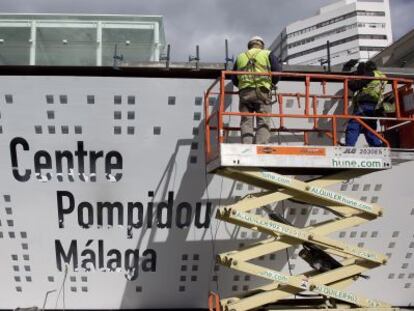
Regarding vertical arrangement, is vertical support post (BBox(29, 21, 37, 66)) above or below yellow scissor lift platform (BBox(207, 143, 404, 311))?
above

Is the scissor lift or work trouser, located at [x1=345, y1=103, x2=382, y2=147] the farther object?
work trouser, located at [x1=345, y1=103, x2=382, y2=147]

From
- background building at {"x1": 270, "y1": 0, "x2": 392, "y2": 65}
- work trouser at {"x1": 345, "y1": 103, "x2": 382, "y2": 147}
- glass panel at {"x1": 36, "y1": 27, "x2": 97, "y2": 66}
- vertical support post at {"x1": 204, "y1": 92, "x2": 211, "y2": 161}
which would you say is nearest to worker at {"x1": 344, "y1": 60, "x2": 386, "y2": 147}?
work trouser at {"x1": 345, "y1": 103, "x2": 382, "y2": 147}

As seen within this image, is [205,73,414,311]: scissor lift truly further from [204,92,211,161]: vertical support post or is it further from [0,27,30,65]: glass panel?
[0,27,30,65]: glass panel

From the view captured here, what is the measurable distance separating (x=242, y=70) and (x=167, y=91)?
103 centimetres

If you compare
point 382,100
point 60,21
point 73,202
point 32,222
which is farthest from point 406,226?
point 60,21

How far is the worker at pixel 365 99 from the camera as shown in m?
5.45

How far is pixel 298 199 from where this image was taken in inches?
203

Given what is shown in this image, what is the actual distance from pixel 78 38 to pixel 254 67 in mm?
2919

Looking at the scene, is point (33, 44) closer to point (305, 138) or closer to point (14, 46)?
point (14, 46)

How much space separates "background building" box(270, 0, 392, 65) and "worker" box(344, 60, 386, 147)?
79969 millimetres

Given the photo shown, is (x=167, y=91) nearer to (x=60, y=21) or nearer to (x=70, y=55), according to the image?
(x=70, y=55)

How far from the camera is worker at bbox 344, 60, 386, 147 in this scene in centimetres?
545

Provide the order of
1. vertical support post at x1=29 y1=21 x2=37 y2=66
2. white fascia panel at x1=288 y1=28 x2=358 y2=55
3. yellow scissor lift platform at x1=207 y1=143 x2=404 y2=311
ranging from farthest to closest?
white fascia panel at x1=288 y1=28 x2=358 y2=55 < vertical support post at x1=29 y1=21 x2=37 y2=66 < yellow scissor lift platform at x1=207 y1=143 x2=404 y2=311

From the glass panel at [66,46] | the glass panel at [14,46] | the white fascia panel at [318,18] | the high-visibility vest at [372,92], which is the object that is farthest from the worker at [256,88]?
the white fascia panel at [318,18]
